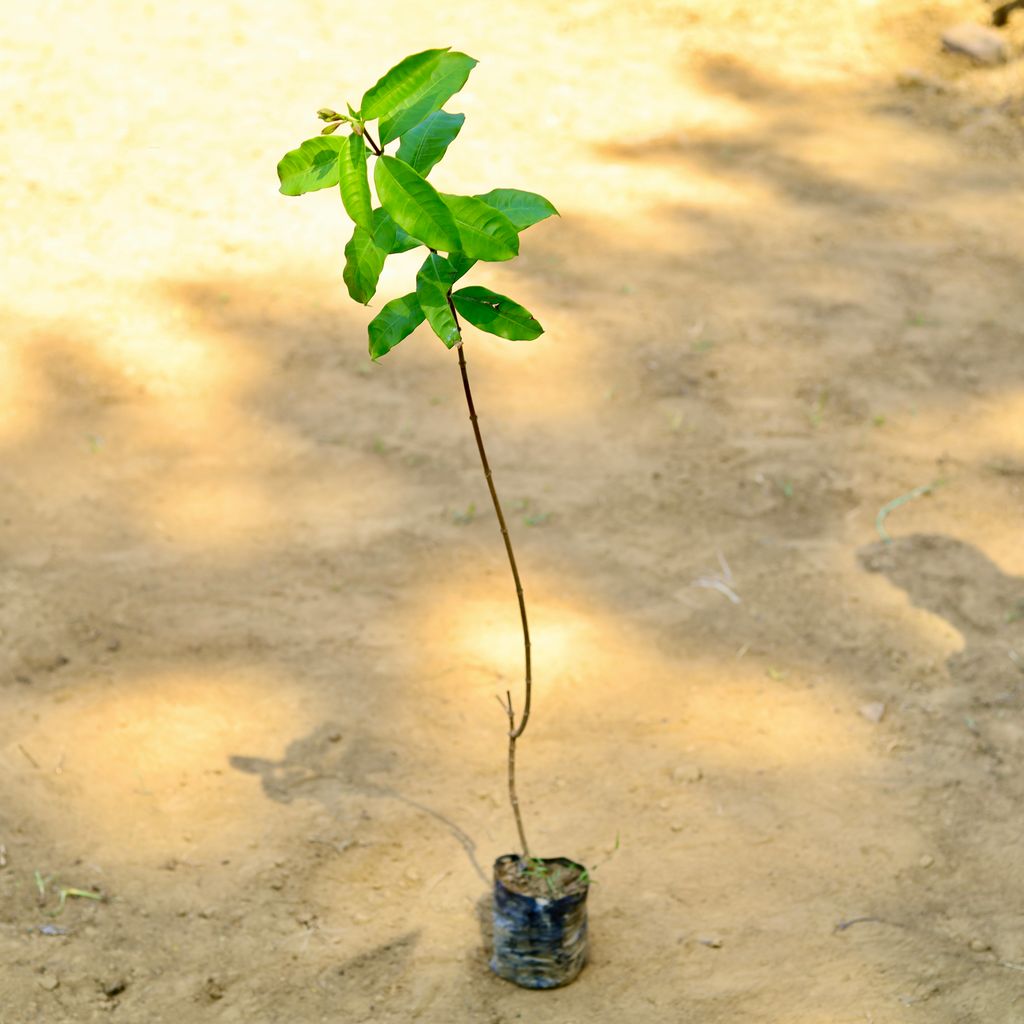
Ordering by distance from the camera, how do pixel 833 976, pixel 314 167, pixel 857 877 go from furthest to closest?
pixel 857 877 → pixel 833 976 → pixel 314 167

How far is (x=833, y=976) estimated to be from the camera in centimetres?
272

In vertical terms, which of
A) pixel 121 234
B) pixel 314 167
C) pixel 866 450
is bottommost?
pixel 866 450

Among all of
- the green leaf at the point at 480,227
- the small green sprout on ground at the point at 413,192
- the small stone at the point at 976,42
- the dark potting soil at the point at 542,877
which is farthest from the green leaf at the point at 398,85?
the small stone at the point at 976,42

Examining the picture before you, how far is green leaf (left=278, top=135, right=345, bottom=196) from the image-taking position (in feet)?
6.31

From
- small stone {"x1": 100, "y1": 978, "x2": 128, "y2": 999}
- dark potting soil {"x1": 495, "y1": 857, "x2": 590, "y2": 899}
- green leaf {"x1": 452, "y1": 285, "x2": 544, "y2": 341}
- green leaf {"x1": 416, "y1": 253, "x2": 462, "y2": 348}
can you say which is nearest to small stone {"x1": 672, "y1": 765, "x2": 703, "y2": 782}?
dark potting soil {"x1": 495, "y1": 857, "x2": 590, "y2": 899}

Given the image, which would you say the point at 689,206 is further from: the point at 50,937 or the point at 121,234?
the point at 50,937

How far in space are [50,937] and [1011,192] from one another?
19.4 ft

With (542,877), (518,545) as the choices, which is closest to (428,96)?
(542,877)

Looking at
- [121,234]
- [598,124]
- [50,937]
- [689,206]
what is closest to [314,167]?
[50,937]

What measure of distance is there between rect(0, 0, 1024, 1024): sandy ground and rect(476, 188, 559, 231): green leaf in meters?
1.64

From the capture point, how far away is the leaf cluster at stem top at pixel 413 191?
1.87 metres

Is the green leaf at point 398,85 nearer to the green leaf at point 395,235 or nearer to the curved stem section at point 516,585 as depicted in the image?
the green leaf at point 395,235

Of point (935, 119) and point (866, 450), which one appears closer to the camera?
point (866, 450)

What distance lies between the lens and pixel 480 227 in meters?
1.96
